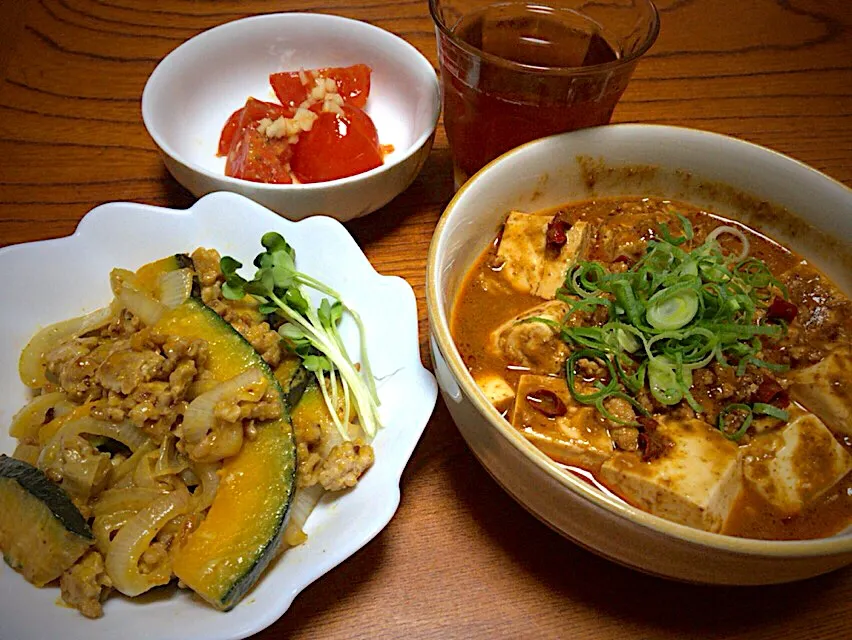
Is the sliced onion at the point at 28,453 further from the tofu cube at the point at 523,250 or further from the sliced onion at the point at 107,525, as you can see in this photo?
the tofu cube at the point at 523,250

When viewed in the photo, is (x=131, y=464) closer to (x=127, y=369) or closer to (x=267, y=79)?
(x=127, y=369)

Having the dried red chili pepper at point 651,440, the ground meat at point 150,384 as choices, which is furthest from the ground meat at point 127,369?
the dried red chili pepper at point 651,440

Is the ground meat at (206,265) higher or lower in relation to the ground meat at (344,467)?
higher

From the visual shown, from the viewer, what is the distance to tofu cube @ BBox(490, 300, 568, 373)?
1.70 meters

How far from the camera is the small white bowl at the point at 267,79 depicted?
2.31 meters

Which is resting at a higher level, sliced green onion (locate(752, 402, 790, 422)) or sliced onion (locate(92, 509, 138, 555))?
sliced green onion (locate(752, 402, 790, 422))

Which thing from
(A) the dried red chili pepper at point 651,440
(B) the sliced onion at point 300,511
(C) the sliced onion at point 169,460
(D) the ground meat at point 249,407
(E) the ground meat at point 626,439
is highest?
(A) the dried red chili pepper at point 651,440

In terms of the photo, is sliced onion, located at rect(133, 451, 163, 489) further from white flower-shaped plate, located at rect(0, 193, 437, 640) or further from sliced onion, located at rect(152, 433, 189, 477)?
white flower-shaped plate, located at rect(0, 193, 437, 640)

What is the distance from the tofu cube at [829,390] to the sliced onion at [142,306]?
1568 millimetres

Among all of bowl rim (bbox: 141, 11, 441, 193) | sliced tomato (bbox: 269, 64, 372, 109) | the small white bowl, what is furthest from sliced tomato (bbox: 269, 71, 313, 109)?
bowl rim (bbox: 141, 11, 441, 193)

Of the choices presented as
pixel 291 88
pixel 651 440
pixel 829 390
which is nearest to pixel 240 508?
pixel 651 440

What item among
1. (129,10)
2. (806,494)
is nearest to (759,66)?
(806,494)

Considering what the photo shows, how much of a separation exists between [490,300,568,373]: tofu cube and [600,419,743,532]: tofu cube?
284 mm

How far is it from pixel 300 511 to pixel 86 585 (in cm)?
43
